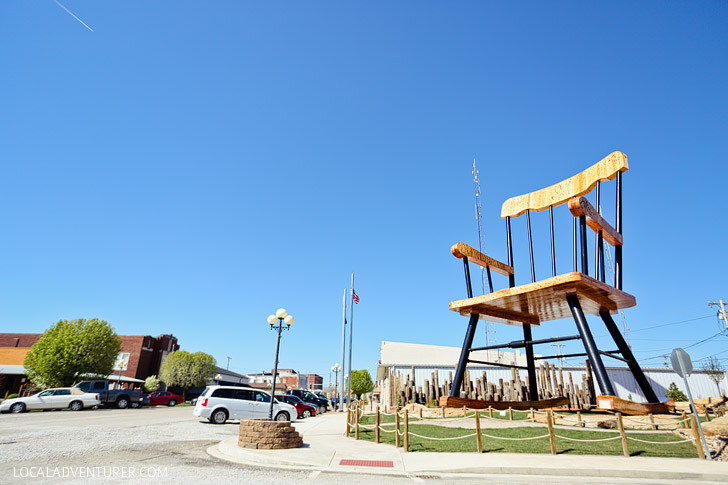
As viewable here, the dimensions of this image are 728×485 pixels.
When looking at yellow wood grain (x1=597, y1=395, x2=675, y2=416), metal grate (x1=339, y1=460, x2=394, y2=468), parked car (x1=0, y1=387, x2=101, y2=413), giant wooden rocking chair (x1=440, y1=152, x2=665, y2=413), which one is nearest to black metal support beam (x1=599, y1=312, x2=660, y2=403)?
giant wooden rocking chair (x1=440, y1=152, x2=665, y2=413)

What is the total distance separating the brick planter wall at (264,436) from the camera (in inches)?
368

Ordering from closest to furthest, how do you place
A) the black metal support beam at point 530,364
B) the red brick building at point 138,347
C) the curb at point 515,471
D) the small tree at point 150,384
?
the curb at point 515,471
the black metal support beam at point 530,364
the small tree at point 150,384
the red brick building at point 138,347

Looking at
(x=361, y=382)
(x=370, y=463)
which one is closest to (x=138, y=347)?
(x=361, y=382)

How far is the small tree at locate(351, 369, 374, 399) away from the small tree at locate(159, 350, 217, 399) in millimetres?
34762

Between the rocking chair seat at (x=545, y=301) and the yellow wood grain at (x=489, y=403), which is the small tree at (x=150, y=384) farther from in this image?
the rocking chair seat at (x=545, y=301)

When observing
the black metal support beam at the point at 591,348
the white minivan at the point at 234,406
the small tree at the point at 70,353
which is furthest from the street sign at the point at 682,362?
the small tree at the point at 70,353

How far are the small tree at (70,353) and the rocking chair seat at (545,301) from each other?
104 feet

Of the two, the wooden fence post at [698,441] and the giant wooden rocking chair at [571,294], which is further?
the giant wooden rocking chair at [571,294]

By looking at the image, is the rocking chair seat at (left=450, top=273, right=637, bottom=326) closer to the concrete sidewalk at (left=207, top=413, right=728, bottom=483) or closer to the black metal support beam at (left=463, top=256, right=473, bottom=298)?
the black metal support beam at (left=463, top=256, right=473, bottom=298)

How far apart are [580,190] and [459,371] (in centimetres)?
647

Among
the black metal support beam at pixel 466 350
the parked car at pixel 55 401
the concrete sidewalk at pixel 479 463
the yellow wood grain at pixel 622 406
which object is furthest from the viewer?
the parked car at pixel 55 401

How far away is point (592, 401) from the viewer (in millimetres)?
21203

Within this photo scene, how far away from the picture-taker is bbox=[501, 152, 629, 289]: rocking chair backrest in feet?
31.8

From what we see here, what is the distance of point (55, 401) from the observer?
76.2 ft
